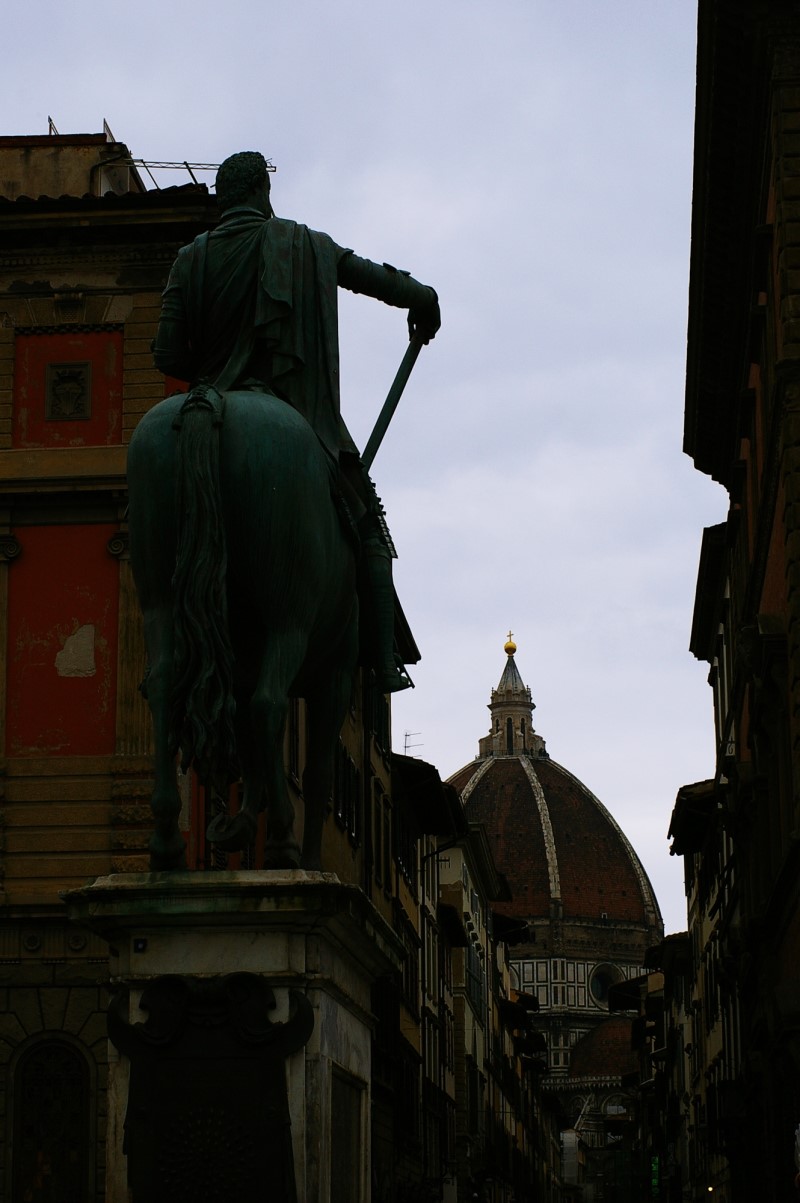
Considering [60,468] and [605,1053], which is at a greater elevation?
[605,1053]

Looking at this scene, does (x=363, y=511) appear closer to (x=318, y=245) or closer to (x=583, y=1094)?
(x=318, y=245)

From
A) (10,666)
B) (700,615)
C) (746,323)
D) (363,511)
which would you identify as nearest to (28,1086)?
(10,666)

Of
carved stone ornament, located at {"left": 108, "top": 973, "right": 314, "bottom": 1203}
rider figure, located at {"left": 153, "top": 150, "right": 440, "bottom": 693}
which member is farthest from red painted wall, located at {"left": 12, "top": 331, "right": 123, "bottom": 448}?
carved stone ornament, located at {"left": 108, "top": 973, "right": 314, "bottom": 1203}

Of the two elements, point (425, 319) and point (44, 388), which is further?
point (44, 388)

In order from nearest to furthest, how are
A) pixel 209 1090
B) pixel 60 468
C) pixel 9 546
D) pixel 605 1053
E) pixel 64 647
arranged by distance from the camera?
1. pixel 209 1090
2. pixel 64 647
3. pixel 9 546
4. pixel 60 468
5. pixel 605 1053

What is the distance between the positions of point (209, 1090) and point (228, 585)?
181cm

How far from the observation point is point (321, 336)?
796 centimetres

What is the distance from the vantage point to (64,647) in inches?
1073

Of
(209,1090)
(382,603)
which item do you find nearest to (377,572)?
(382,603)

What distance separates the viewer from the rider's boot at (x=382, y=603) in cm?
816

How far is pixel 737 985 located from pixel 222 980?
3138cm

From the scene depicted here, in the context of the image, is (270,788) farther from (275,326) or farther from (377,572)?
(275,326)

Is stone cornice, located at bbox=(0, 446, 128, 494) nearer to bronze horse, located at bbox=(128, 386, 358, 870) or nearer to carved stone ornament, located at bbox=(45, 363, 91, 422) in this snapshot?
carved stone ornament, located at bbox=(45, 363, 91, 422)

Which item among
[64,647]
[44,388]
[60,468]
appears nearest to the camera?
[64,647]
